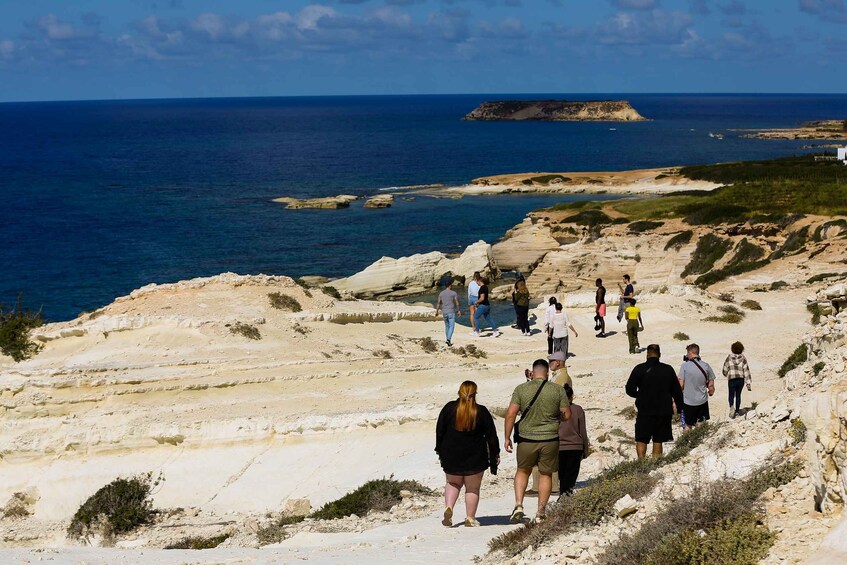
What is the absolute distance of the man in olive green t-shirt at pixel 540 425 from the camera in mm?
8734

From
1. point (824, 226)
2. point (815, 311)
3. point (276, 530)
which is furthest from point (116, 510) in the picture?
point (824, 226)

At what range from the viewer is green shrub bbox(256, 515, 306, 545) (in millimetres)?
10016

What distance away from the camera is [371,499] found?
11.3 metres

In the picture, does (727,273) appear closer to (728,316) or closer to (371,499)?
(728,316)

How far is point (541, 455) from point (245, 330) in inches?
488

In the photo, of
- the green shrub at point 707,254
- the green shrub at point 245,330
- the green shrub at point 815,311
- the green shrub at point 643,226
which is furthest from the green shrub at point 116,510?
the green shrub at point 643,226

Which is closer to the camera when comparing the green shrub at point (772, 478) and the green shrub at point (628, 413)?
the green shrub at point (772, 478)

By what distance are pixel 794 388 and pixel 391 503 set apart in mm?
4796

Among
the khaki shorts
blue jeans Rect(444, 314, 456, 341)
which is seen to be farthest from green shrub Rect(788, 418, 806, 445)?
blue jeans Rect(444, 314, 456, 341)

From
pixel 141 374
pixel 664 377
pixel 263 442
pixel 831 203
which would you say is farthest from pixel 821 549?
pixel 831 203

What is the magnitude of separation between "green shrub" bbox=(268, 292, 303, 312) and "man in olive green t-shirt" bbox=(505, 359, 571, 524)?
14194 millimetres

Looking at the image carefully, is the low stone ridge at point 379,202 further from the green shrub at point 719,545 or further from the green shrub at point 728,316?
the green shrub at point 719,545

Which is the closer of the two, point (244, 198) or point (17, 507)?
point (17, 507)

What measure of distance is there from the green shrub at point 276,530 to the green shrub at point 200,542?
19.2 inches
